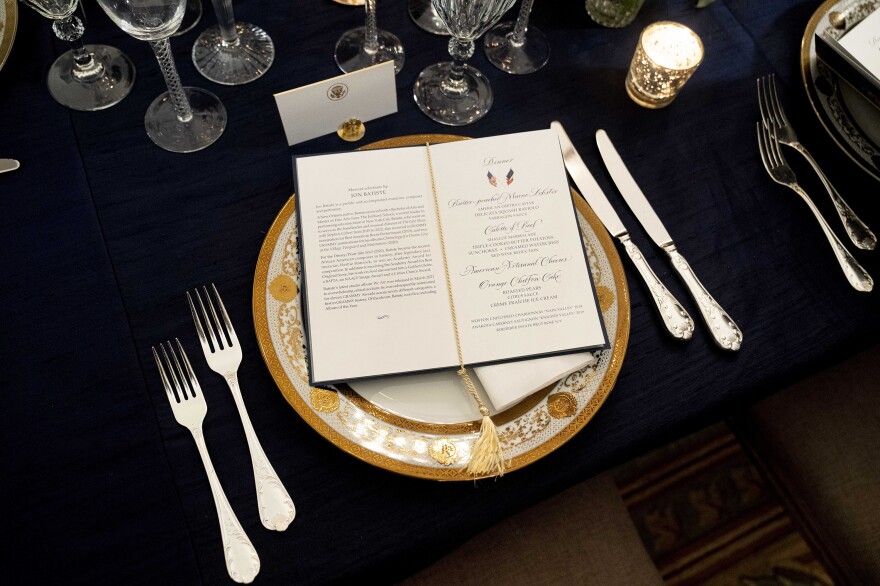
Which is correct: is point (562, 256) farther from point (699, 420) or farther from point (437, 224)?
point (699, 420)

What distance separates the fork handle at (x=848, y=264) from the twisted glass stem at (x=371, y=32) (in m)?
0.57

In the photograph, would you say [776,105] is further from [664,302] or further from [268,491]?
[268,491]

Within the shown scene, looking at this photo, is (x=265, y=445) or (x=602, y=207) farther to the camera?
(x=602, y=207)

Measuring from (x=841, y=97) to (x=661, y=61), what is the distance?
0.22 m

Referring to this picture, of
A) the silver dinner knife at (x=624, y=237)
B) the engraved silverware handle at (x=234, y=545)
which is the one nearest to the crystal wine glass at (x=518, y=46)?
the silver dinner knife at (x=624, y=237)

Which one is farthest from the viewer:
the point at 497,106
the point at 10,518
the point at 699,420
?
the point at 497,106

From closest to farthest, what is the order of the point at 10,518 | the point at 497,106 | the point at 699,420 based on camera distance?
the point at 10,518
the point at 699,420
the point at 497,106

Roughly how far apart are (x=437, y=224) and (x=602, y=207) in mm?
205

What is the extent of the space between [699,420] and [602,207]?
10.0 inches

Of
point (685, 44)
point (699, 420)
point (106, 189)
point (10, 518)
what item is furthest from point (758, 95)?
point (10, 518)

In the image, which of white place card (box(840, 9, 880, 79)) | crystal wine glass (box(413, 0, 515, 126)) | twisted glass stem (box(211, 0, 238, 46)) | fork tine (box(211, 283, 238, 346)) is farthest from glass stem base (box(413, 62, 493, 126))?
white place card (box(840, 9, 880, 79))

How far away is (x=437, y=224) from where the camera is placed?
667mm

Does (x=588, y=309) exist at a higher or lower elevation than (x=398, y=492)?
higher

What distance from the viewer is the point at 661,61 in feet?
2.72
